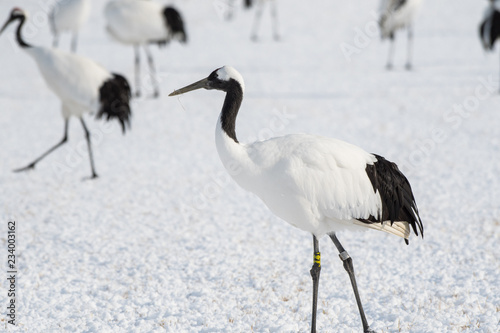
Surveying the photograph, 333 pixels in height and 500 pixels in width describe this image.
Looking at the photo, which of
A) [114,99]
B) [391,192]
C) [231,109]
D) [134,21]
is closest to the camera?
[231,109]

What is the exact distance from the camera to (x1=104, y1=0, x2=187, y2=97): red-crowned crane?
40.9 ft

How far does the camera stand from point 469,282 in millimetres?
5043

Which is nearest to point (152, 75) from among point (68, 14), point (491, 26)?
Result: point (68, 14)

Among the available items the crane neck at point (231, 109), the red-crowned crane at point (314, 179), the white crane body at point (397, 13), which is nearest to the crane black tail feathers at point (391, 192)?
the red-crowned crane at point (314, 179)

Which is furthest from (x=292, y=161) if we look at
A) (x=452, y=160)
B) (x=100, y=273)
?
(x=452, y=160)

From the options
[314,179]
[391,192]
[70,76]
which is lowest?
[391,192]

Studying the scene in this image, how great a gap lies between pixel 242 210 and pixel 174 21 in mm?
7177

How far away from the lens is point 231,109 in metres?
4.05

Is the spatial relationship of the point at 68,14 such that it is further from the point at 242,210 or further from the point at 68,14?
the point at 242,210

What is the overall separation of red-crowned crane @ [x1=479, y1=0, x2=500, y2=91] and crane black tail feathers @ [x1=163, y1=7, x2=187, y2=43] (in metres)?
6.83

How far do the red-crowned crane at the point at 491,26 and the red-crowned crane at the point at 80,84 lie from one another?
8.66 m

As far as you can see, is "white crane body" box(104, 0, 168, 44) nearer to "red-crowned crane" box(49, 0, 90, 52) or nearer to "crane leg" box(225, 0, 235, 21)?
"red-crowned crane" box(49, 0, 90, 52)

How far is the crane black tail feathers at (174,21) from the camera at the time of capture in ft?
42.8

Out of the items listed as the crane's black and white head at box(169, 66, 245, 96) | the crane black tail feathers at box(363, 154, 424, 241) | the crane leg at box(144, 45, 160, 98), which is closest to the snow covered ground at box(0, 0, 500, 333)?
the crane leg at box(144, 45, 160, 98)
